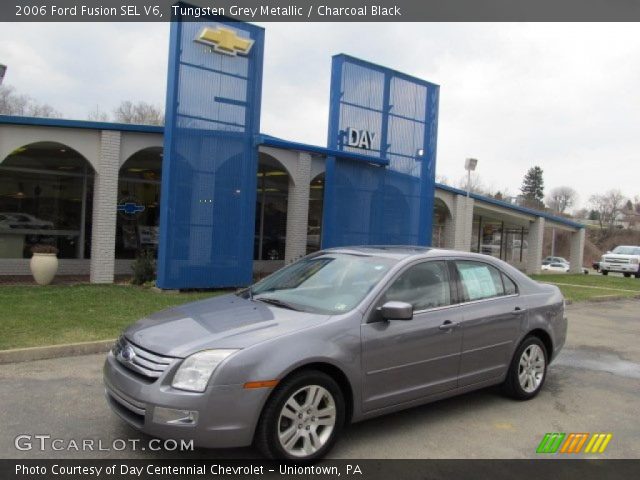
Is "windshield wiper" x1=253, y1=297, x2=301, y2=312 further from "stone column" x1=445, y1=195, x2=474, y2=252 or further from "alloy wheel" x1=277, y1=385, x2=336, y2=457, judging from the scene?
"stone column" x1=445, y1=195, x2=474, y2=252

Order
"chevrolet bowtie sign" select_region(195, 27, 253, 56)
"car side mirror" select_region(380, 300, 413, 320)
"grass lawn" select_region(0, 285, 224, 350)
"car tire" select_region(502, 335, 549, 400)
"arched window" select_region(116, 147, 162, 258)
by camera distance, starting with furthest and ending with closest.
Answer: "arched window" select_region(116, 147, 162, 258)
"chevrolet bowtie sign" select_region(195, 27, 253, 56)
"grass lawn" select_region(0, 285, 224, 350)
"car tire" select_region(502, 335, 549, 400)
"car side mirror" select_region(380, 300, 413, 320)

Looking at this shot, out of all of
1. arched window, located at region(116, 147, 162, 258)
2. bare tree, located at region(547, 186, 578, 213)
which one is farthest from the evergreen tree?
arched window, located at region(116, 147, 162, 258)

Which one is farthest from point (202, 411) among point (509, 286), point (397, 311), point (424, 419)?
point (509, 286)

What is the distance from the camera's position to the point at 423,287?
16.4ft

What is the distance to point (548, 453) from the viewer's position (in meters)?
4.43

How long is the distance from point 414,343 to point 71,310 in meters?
6.67

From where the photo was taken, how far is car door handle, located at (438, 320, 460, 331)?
4828mm

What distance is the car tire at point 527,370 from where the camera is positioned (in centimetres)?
557

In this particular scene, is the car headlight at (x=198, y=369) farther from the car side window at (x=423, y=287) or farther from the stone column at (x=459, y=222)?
the stone column at (x=459, y=222)

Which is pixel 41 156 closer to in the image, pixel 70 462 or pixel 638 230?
pixel 70 462

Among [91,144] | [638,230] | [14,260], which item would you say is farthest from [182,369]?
[638,230]

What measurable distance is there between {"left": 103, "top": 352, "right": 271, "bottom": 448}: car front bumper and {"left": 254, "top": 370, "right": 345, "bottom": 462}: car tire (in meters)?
0.11

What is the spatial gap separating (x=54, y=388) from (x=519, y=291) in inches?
187

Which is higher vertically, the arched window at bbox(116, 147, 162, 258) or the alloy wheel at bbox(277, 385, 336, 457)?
the arched window at bbox(116, 147, 162, 258)
